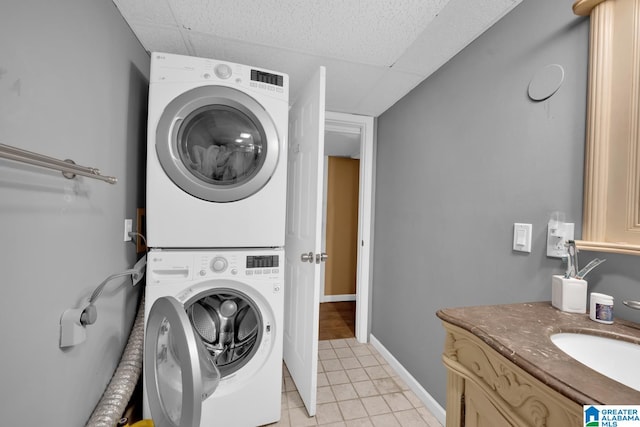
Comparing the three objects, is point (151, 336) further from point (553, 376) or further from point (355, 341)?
point (355, 341)

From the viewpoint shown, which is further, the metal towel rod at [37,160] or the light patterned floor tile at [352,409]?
the light patterned floor tile at [352,409]

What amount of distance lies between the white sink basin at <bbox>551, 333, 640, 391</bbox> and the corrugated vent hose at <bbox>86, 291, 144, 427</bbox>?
61.4 inches

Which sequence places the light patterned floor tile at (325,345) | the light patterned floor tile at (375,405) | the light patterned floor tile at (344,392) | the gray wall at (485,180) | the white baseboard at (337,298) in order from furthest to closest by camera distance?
1. the white baseboard at (337,298)
2. the light patterned floor tile at (325,345)
3. the light patterned floor tile at (344,392)
4. the light patterned floor tile at (375,405)
5. the gray wall at (485,180)

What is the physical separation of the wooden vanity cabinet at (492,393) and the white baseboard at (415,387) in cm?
77

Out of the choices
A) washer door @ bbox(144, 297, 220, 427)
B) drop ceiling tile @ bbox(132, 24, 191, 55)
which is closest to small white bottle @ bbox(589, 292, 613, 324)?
washer door @ bbox(144, 297, 220, 427)

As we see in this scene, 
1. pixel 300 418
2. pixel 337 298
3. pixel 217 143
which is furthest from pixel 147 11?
pixel 337 298

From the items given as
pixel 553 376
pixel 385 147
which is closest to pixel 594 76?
pixel 553 376

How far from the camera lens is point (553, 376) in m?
0.44

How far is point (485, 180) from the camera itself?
120 cm

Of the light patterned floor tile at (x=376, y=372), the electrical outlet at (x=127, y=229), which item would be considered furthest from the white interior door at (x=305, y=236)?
the electrical outlet at (x=127, y=229)

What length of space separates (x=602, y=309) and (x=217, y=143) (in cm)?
156

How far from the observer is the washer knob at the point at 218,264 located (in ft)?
3.92

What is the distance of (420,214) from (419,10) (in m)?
1.10

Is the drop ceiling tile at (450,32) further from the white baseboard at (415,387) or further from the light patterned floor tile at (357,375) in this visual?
the light patterned floor tile at (357,375)
